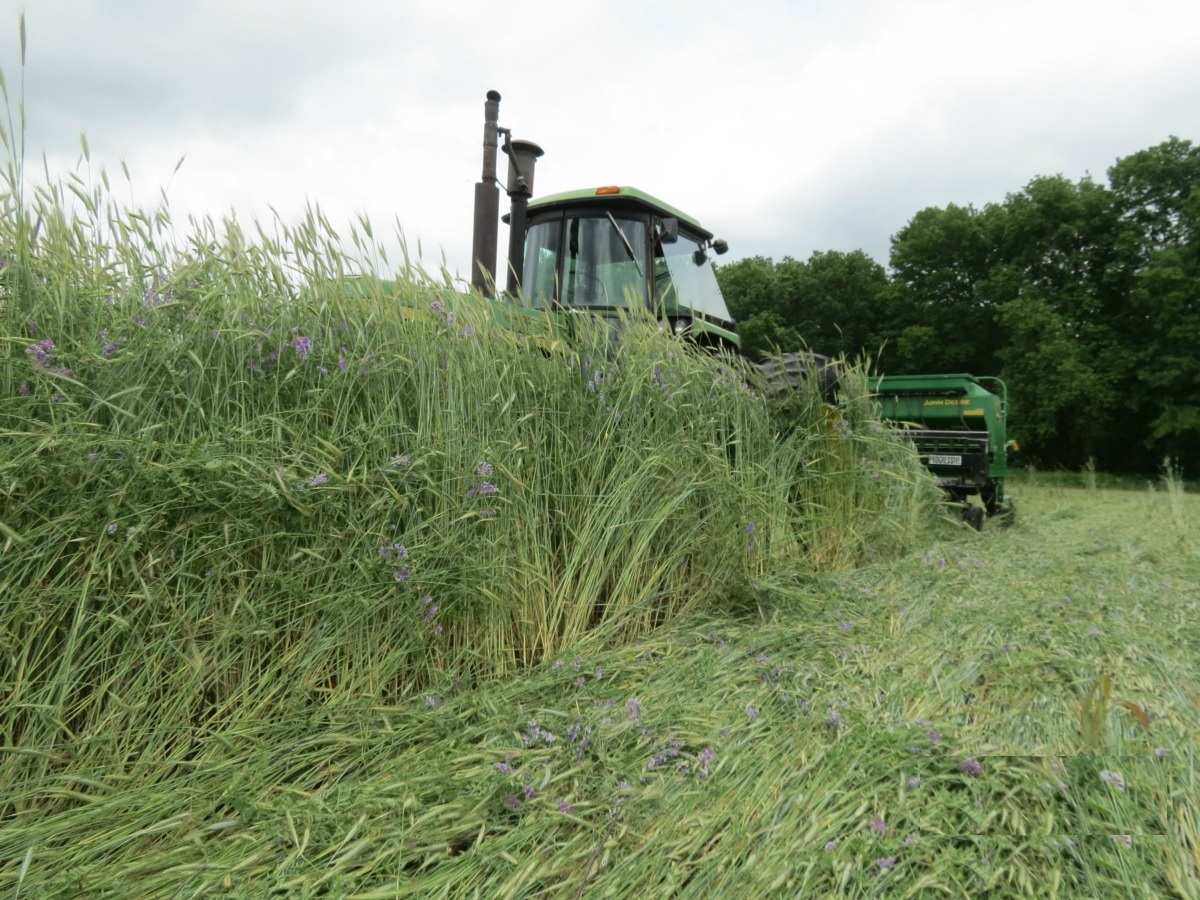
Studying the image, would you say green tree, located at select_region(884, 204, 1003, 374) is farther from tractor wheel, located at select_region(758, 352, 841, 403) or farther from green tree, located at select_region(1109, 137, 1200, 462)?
tractor wheel, located at select_region(758, 352, 841, 403)

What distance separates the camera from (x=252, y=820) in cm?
139

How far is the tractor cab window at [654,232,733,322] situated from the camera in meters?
5.03

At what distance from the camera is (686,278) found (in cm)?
538

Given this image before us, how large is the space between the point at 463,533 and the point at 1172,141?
24059 millimetres

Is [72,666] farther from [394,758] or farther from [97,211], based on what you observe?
[97,211]

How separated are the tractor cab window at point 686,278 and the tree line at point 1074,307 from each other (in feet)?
32.8

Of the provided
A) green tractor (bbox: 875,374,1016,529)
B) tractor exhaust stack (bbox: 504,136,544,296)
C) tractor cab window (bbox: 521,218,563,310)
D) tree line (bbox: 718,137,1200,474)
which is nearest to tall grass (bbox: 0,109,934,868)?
tractor exhaust stack (bbox: 504,136,544,296)

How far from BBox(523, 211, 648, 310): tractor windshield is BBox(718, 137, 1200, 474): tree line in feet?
36.0

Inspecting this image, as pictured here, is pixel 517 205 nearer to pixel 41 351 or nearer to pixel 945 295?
pixel 41 351

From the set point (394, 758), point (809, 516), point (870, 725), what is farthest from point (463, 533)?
point (809, 516)

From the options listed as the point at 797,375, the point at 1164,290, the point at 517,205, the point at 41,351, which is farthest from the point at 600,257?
the point at 1164,290

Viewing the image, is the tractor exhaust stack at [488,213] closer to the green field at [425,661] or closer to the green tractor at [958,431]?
the green field at [425,661]

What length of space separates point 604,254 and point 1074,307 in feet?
62.5

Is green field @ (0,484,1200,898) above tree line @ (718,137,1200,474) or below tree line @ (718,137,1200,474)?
below
